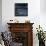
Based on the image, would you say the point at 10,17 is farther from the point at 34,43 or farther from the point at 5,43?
the point at 5,43

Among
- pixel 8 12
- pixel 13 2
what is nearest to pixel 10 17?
pixel 8 12

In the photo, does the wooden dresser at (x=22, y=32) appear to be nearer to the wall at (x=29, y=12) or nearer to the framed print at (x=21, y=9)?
the wall at (x=29, y=12)

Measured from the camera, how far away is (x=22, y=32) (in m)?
5.92

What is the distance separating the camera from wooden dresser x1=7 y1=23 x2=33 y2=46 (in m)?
5.85

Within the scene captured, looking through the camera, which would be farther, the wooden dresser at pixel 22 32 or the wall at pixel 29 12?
the wall at pixel 29 12

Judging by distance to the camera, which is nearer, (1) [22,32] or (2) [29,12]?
(1) [22,32]

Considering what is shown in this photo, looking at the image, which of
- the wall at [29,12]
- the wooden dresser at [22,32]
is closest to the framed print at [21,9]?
Result: the wall at [29,12]

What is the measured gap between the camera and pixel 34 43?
6.07 meters

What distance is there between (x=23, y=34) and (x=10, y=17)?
88cm

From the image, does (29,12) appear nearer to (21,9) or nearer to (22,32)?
(21,9)

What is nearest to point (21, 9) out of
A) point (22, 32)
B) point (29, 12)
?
point (29, 12)

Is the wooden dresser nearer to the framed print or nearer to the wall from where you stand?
the wall

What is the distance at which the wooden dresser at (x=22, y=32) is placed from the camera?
5.85m

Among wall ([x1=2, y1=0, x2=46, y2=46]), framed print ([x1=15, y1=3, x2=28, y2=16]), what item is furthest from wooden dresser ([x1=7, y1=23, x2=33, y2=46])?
framed print ([x1=15, y1=3, x2=28, y2=16])
